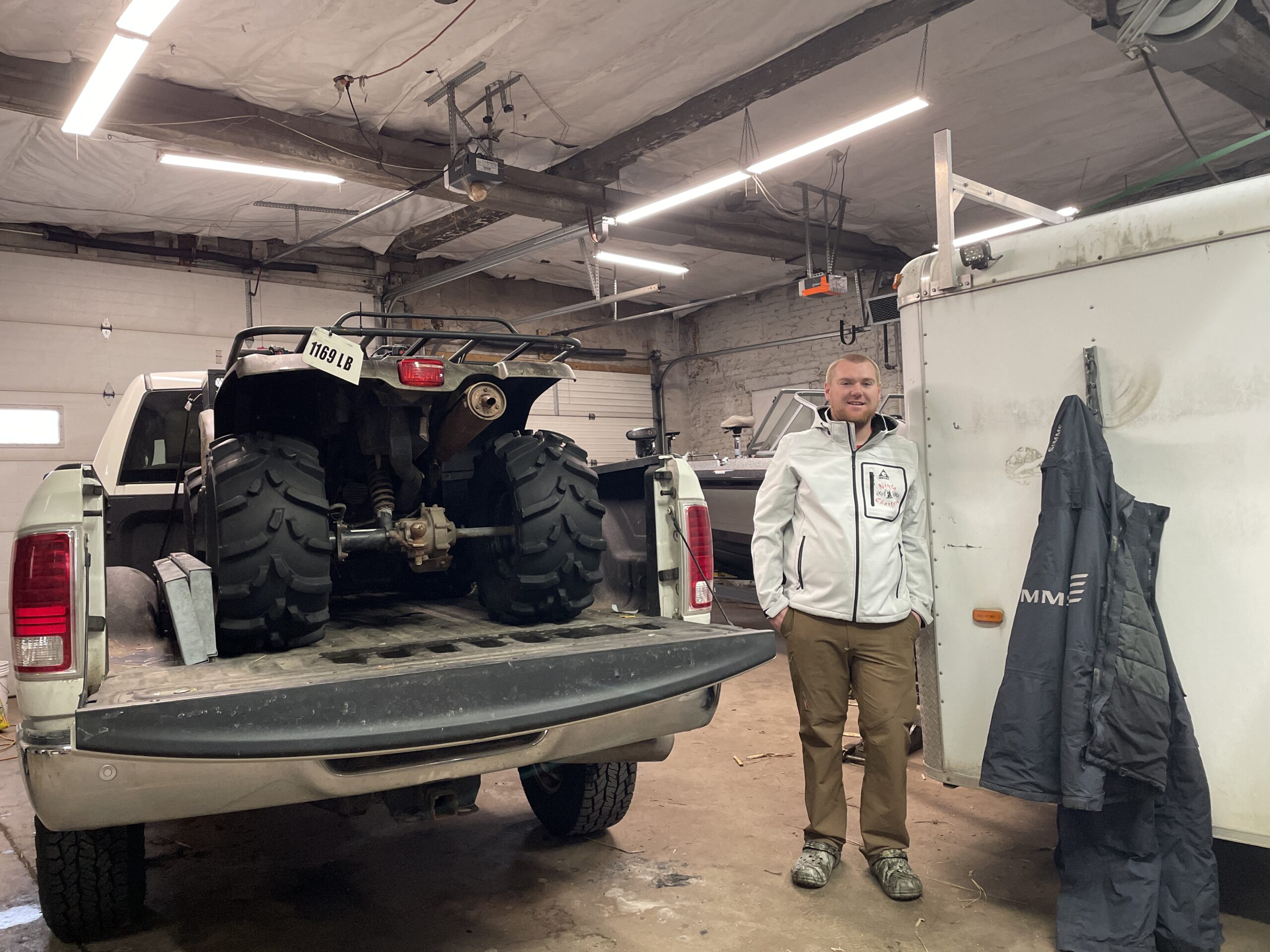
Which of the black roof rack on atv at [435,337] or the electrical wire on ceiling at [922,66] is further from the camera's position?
the electrical wire on ceiling at [922,66]

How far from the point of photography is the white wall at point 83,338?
8234 millimetres


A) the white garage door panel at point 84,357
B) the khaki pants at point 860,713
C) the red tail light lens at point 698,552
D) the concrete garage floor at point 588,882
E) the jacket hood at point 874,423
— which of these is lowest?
the concrete garage floor at point 588,882

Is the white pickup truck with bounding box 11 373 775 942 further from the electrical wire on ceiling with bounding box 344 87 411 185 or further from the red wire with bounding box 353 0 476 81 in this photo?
the electrical wire on ceiling with bounding box 344 87 411 185

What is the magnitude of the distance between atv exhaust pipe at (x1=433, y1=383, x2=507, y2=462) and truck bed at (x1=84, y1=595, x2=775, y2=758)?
2.11 feet

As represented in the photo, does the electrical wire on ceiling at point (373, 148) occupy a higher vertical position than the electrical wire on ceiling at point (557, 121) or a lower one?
lower

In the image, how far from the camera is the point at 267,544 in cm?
232

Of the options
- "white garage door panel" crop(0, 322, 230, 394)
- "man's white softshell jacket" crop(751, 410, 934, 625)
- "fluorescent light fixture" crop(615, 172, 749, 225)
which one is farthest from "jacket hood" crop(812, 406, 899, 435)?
"white garage door panel" crop(0, 322, 230, 394)

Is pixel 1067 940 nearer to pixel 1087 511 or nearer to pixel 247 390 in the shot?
pixel 1087 511

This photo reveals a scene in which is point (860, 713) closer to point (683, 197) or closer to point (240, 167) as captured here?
point (683, 197)

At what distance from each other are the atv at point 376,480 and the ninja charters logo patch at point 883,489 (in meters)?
0.88

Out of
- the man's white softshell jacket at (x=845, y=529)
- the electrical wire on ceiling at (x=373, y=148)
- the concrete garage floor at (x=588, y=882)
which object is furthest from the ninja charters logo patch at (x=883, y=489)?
the electrical wire on ceiling at (x=373, y=148)

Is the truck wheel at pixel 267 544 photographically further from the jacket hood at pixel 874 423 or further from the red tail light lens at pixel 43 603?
the jacket hood at pixel 874 423

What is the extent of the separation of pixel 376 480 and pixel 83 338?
7.68m

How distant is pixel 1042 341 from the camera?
2.63 meters
